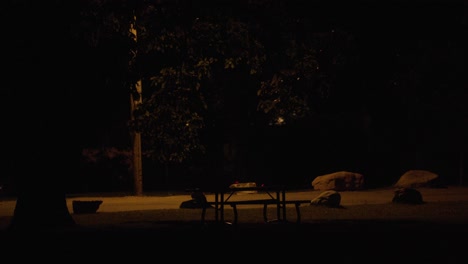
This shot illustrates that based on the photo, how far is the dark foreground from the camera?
1161 centimetres

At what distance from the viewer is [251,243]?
43.6 ft

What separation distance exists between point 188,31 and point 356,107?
2417 centimetres

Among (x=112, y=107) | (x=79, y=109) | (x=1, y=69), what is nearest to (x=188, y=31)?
(x=79, y=109)

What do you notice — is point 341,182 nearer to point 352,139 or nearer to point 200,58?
point 352,139

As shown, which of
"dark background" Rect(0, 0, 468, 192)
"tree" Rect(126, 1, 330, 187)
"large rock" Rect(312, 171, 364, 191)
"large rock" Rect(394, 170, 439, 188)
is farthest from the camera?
"dark background" Rect(0, 0, 468, 192)

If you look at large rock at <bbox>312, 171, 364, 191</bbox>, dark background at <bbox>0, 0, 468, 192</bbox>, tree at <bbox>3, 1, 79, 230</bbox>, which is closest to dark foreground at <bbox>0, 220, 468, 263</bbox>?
tree at <bbox>3, 1, 79, 230</bbox>

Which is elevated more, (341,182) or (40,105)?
(40,105)

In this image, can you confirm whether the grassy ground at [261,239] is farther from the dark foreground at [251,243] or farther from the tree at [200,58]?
the tree at [200,58]

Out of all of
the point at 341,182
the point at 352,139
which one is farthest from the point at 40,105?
the point at 352,139

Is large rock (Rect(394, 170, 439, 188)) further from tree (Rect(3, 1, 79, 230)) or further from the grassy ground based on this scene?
tree (Rect(3, 1, 79, 230))

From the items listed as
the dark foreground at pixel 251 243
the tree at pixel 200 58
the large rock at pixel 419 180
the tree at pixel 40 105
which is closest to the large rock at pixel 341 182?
the large rock at pixel 419 180

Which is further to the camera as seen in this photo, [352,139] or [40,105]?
A: [352,139]

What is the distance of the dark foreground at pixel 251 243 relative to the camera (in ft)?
38.1

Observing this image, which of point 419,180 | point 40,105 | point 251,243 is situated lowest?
point 251,243
